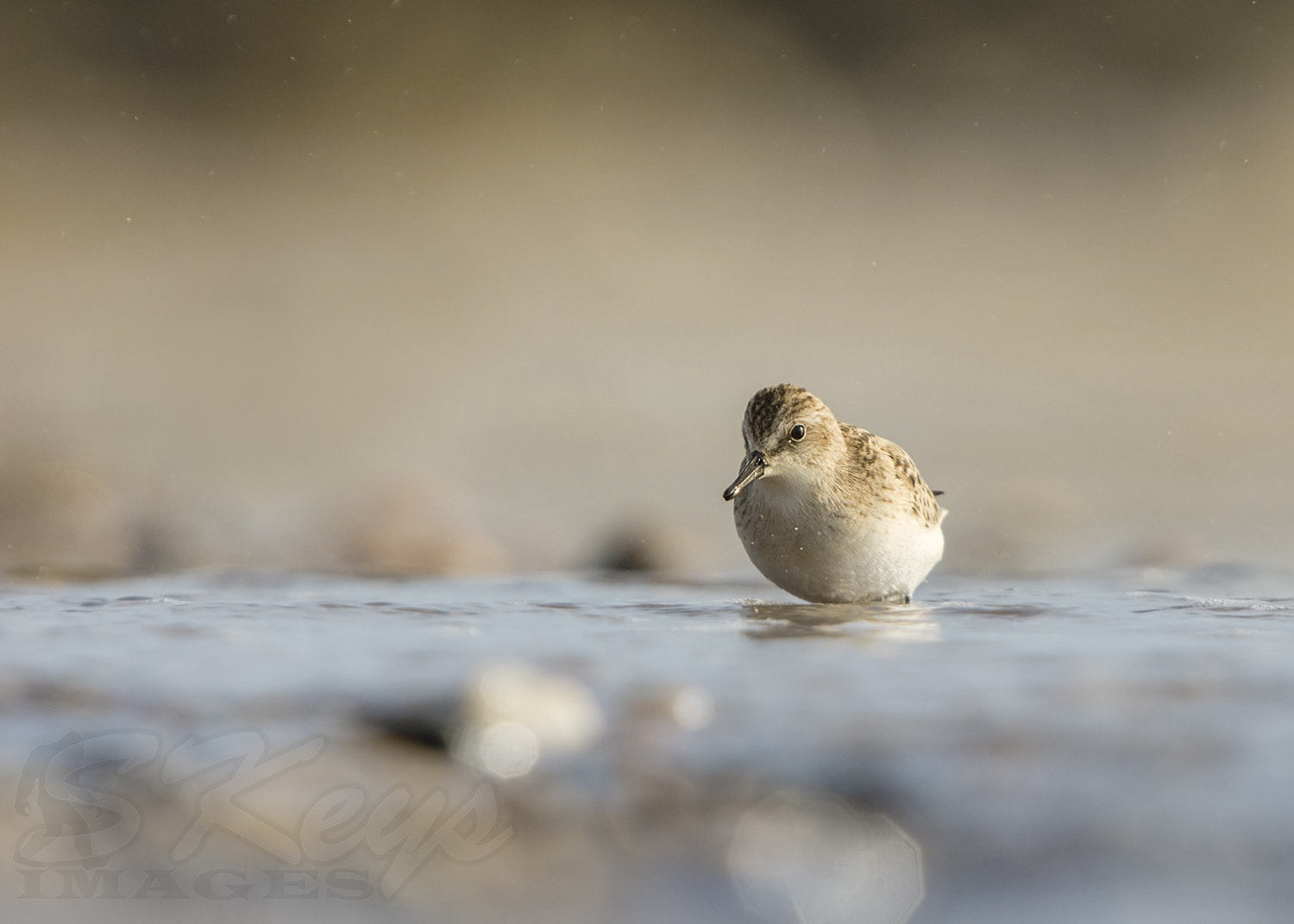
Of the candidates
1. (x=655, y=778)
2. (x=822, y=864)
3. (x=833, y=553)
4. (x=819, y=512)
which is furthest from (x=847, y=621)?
(x=822, y=864)

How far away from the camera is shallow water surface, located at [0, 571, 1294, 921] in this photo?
6.64 feet

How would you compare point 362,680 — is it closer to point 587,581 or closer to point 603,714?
point 603,714

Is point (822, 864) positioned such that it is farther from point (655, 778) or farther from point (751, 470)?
point (751, 470)

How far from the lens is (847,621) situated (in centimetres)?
478

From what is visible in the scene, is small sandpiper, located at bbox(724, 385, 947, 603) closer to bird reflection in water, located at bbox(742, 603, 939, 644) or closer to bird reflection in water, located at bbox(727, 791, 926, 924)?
bird reflection in water, located at bbox(742, 603, 939, 644)

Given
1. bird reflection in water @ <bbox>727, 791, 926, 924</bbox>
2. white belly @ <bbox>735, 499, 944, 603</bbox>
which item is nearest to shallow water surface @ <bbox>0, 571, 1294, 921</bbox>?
bird reflection in water @ <bbox>727, 791, 926, 924</bbox>

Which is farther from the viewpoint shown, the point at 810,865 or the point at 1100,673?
the point at 1100,673

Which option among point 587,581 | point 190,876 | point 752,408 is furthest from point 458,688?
point 587,581

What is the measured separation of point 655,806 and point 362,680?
123 centimetres

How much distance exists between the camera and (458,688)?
311cm

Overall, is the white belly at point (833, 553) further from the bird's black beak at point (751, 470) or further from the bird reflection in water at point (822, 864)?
the bird reflection in water at point (822, 864)

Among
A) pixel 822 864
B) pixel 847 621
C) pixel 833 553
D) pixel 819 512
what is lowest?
pixel 822 864

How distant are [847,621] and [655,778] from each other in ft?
8.07

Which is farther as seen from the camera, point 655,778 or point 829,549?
point 829,549
